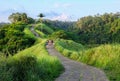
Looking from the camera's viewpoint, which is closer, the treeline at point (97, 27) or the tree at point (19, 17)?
the treeline at point (97, 27)

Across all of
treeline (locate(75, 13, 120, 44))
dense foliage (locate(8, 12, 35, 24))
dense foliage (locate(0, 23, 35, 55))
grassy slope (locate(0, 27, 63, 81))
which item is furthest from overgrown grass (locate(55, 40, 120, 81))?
dense foliage (locate(8, 12, 35, 24))

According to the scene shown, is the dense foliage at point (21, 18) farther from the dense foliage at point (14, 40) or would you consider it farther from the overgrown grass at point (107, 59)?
the overgrown grass at point (107, 59)

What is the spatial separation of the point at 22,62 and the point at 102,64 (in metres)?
7.27

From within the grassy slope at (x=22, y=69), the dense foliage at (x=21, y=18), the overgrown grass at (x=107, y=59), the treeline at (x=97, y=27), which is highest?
the grassy slope at (x=22, y=69)

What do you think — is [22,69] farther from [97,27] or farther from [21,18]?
[97,27]

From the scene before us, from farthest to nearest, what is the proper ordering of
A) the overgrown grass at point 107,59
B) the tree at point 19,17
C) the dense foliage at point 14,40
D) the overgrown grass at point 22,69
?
the tree at point 19,17
the dense foliage at point 14,40
the overgrown grass at point 107,59
the overgrown grass at point 22,69

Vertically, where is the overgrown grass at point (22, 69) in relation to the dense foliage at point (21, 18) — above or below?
above

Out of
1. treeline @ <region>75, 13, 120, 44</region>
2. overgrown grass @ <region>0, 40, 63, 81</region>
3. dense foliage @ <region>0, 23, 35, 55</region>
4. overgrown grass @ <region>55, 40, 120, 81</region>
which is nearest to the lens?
overgrown grass @ <region>0, 40, 63, 81</region>

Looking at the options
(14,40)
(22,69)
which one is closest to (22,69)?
(22,69)

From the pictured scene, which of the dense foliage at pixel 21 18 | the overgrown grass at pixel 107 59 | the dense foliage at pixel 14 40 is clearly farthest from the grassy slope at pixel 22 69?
the dense foliage at pixel 21 18

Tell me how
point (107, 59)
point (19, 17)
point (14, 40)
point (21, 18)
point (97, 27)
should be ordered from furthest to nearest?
1. point (97, 27)
2. point (19, 17)
3. point (21, 18)
4. point (14, 40)
5. point (107, 59)

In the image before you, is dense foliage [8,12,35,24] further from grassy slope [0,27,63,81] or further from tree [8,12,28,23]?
grassy slope [0,27,63,81]

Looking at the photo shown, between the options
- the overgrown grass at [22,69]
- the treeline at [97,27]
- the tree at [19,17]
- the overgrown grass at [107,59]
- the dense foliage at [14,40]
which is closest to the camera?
the overgrown grass at [22,69]

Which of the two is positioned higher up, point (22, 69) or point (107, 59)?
point (22, 69)
